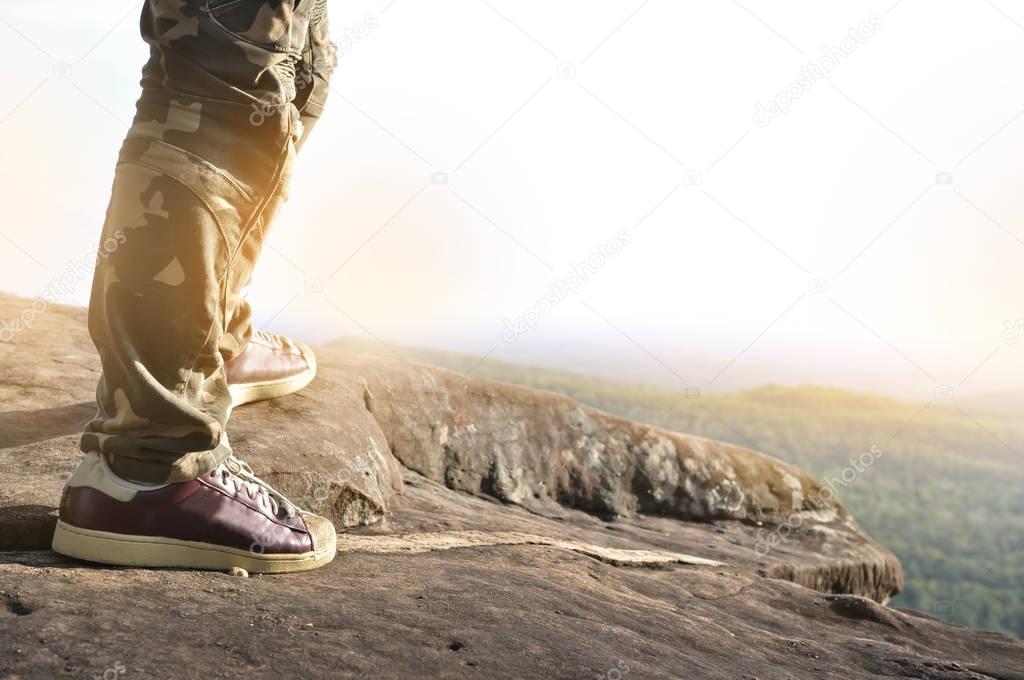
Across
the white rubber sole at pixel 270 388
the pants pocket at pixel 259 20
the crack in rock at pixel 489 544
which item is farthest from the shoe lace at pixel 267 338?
the pants pocket at pixel 259 20

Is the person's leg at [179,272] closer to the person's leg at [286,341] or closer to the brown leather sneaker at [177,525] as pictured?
the brown leather sneaker at [177,525]

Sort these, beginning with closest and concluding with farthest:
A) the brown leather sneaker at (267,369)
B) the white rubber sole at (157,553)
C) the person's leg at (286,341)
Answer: the white rubber sole at (157,553) < the person's leg at (286,341) < the brown leather sneaker at (267,369)

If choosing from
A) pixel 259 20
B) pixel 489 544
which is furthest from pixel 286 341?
pixel 259 20

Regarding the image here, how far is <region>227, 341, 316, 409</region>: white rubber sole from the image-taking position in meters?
3.04

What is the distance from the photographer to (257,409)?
309 centimetres

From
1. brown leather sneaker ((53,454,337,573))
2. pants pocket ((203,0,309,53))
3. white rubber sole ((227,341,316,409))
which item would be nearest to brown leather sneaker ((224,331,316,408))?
white rubber sole ((227,341,316,409))

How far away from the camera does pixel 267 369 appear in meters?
3.16

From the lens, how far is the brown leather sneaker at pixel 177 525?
6.39 ft

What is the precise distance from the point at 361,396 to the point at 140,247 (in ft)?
6.28

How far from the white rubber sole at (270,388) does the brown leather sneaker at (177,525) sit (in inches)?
34.6

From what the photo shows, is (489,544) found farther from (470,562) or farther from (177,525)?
(177,525)

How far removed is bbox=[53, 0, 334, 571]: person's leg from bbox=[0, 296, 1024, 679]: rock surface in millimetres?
120

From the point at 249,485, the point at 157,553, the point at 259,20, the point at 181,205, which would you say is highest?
the point at 259,20

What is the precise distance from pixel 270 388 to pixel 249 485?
106cm
